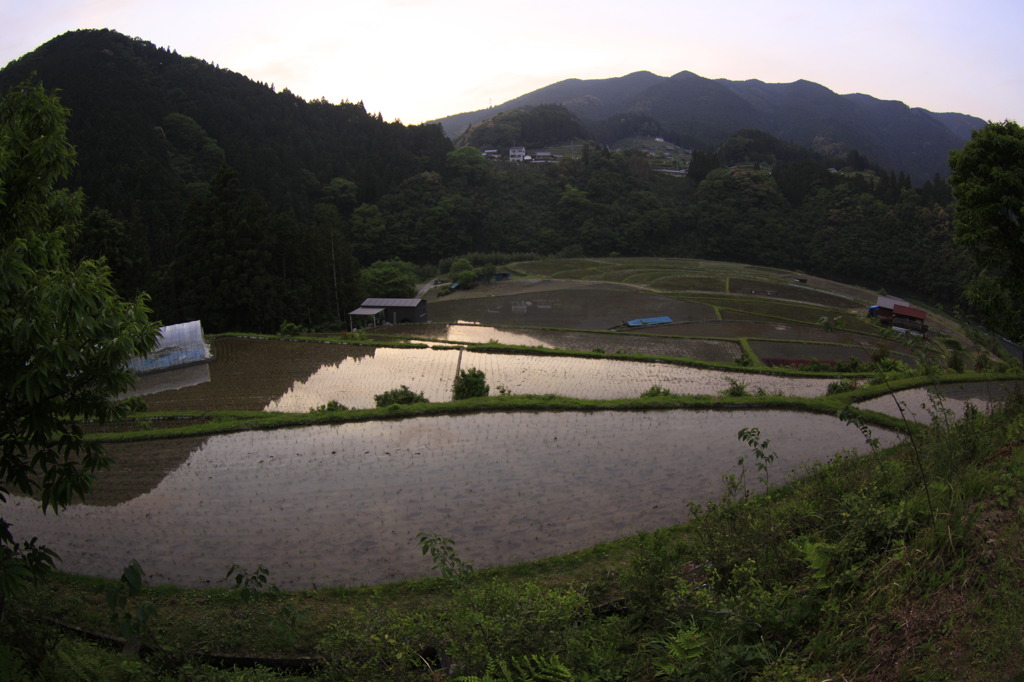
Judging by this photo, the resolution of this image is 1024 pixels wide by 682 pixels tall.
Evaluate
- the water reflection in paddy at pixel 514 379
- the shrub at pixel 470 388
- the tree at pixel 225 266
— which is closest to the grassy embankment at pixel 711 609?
the shrub at pixel 470 388

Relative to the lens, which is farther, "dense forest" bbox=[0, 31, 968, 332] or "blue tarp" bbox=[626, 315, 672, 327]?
"dense forest" bbox=[0, 31, 968, 332]

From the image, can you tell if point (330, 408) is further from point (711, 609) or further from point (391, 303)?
point (391, 303)

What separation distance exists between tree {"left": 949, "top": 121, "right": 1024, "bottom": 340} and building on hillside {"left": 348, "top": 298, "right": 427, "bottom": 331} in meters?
19.3

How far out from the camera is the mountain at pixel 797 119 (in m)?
114

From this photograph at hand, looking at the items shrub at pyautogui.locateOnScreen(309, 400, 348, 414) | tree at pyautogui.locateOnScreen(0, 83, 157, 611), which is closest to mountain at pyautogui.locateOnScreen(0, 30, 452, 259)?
shrub at pyautogui.locateOnScreen(309, 400, 348, 414)

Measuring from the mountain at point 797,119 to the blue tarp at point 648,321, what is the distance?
8490 cm

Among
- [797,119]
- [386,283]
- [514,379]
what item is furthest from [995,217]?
[797,119]

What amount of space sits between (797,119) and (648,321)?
144 metres

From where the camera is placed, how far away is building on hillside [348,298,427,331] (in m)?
25.3

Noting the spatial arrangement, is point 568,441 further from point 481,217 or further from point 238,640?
point 481,217

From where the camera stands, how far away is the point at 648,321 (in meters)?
28.1

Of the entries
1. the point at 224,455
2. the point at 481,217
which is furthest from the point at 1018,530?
the point at 481,217

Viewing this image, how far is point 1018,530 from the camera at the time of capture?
3.91 m

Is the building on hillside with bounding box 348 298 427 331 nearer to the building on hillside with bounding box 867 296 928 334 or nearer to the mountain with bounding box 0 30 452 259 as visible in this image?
the mountain with bounding box 0 30 452 259
